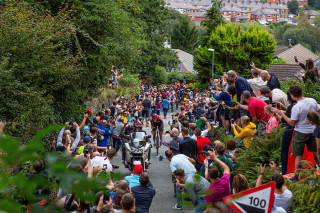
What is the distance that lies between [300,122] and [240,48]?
47.7m

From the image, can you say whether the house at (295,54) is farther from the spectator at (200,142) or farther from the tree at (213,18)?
the spectator at (200,142)

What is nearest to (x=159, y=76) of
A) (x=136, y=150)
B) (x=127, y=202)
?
(x=136, y=150)

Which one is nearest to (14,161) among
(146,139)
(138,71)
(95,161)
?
(95,161)

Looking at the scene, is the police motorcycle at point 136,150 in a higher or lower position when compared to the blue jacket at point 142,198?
lower

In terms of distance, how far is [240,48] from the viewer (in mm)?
54125

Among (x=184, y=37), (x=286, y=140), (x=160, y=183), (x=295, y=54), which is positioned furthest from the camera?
(x=184, y=37)

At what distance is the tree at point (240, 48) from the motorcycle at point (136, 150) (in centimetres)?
3971

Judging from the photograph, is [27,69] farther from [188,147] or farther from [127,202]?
[127,202]

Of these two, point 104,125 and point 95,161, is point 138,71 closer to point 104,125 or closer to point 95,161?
point 104,125

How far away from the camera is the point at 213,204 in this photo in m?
2.44

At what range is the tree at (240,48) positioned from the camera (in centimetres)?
5303

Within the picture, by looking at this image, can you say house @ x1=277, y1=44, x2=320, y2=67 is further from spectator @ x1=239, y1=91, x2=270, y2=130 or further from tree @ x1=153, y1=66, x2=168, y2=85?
spectator @ x1=239, y1=91, x2=270, y2=130

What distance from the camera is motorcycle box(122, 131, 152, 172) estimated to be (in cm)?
1292

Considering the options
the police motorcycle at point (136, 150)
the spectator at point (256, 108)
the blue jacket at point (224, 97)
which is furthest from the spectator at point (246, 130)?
the police motorcycle at point (136, 150)
